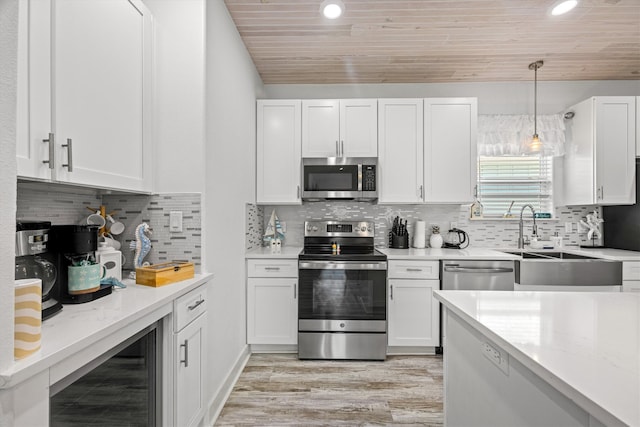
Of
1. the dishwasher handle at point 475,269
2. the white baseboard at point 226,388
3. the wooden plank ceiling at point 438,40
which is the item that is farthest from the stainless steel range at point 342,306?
the wooden plank ceiling at point 438,40

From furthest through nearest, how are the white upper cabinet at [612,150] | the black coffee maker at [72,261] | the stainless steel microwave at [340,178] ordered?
1. the stainless steel microwave at [340,178]
2. the white upper cabinet at [612,150]
3. the black coffee maker at [72,261]

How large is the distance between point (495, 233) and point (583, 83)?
180 cm

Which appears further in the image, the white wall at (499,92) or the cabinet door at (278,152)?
the white wall at (499,92)

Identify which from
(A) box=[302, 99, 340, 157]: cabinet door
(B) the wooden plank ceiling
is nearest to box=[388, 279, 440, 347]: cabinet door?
(A) box=[302, 99, 340, 157]: cabinet door

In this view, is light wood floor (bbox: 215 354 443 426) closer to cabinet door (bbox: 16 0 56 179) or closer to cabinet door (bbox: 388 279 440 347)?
cabinet door (bbox: 388 279 440 347)

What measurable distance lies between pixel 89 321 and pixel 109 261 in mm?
548

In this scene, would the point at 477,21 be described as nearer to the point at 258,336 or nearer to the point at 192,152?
the point at 192,152

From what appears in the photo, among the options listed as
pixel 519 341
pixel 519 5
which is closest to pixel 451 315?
pixel 519 341

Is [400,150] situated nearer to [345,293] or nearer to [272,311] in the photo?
[345,293]

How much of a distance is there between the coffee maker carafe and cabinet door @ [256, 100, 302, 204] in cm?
209

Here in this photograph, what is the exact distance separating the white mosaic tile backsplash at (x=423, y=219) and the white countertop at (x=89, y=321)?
76.6 inches

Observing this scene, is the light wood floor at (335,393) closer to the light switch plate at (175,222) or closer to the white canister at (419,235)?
the white canister at (419,235)

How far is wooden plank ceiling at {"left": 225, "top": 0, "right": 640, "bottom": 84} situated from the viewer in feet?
7.43

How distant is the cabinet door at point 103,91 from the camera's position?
1.22m
